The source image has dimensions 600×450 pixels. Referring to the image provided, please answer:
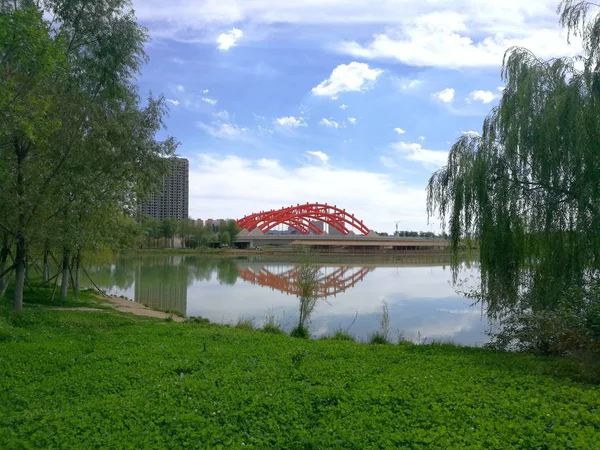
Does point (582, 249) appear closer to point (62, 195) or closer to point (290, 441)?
point (290, 441)

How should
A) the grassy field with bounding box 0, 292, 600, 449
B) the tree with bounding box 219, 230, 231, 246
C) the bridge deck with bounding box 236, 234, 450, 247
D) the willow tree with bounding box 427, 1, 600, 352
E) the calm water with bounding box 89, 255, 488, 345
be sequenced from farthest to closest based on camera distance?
the bridge deck with bounding box 236, 234, 450, 247 → the tree with bounding box 219, 230, 231, 246 → the calm water with bounding box 89, 255, 488, 345 → the willow tree with bounding box 427, 1, 600, 352 → the grassy field with bounding box 0, 292, 600, 449

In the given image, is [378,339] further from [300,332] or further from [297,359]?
[297,359]

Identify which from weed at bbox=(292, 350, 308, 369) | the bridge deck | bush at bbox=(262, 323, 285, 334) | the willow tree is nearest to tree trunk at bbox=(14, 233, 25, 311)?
bush at bbox=(262, 323, 285, 334)

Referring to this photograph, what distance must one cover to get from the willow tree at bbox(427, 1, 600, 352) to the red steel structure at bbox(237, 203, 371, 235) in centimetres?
8891

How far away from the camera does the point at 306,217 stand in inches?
3979

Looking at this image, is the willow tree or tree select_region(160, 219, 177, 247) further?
Answer: tree select_region(160, 219, 177, 247)

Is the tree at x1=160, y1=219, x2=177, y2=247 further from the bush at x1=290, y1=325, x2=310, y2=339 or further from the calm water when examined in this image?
the bush at x1=290, y1=325, x2=310, y2=339

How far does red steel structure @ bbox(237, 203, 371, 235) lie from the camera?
326 feet

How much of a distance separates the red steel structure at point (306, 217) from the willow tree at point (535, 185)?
88910 mm

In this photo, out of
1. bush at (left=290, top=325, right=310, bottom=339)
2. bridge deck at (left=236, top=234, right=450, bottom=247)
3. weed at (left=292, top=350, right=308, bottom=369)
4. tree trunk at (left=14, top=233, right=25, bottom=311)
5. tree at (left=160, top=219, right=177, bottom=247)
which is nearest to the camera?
weed at (left=292, top=350, right=308, bottom=369)

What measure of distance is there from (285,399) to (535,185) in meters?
6.73

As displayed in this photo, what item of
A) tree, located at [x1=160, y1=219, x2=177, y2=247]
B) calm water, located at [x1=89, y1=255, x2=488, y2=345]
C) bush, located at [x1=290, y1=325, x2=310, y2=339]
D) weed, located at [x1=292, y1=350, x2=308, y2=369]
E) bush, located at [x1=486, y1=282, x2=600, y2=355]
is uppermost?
tree, located at [x1=160, y1=219, x2=177, y2=247]

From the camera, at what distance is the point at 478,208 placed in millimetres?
9320

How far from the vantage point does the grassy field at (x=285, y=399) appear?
3750mm
